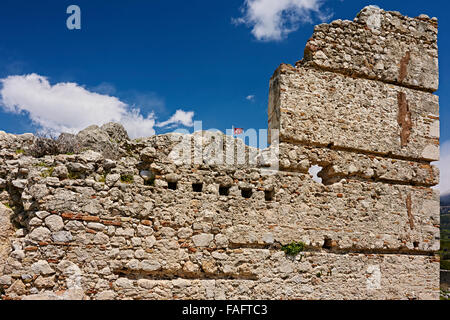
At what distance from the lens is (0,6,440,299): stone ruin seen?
4.99 metres

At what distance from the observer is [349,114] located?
6.58 meters

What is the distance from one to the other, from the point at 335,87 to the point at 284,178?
6.71ft

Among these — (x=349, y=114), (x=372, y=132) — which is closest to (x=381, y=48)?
(x=349, y=114)

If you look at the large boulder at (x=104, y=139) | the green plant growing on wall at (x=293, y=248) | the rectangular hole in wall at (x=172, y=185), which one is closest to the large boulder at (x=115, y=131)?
the large boulder at (x=104, y=139)

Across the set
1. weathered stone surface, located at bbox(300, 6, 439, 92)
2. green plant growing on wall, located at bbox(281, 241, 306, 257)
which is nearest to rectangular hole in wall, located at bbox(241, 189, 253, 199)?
green plant growing on wall, located at bbox(281, 241, 306, 257)

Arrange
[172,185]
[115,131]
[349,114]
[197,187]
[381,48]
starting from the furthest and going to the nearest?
1. [381,48]
2. [349,114]
3. [115,131]
4. [197,187]
5. [172,185]

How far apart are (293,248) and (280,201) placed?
2.59ft

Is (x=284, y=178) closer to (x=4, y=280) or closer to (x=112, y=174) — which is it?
(x=112, y=174)

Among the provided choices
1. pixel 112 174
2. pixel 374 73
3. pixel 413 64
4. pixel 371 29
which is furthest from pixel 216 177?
pixel 413 64

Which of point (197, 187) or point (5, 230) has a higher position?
point (197, 187)

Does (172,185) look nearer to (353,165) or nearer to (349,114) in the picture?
(353,165)

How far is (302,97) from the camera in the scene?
6.33 metres

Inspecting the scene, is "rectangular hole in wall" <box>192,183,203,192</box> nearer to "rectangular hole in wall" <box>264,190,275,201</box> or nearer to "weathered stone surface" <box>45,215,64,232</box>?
"rectangular hole in wall" <box>264,190,275,201</box>

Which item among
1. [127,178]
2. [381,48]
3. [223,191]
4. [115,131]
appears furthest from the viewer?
[381,48]
